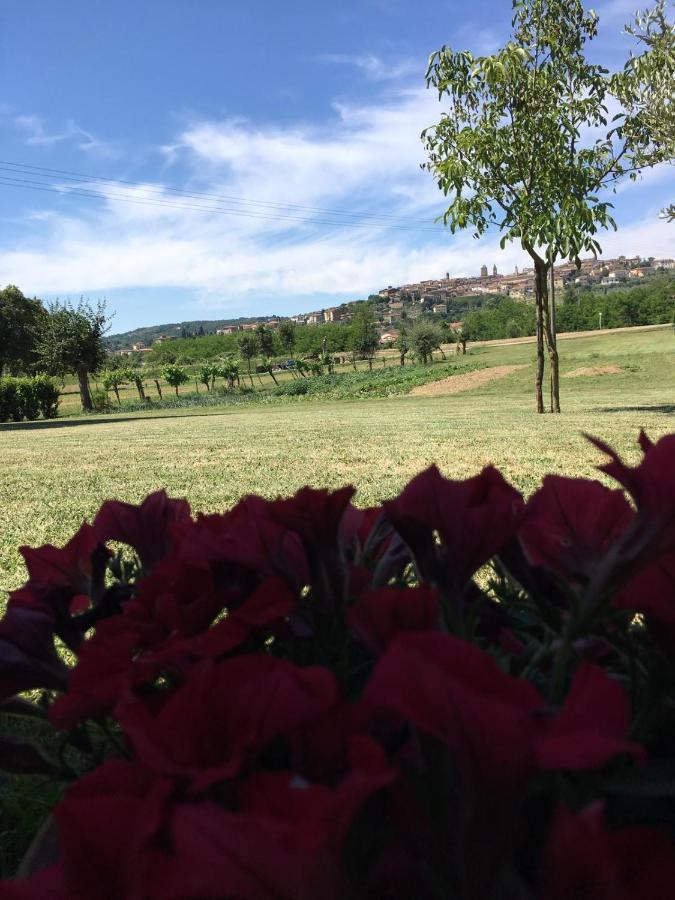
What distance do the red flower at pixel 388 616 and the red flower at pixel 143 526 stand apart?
326 mm

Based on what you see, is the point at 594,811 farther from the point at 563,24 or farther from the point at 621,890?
the point at 563,24

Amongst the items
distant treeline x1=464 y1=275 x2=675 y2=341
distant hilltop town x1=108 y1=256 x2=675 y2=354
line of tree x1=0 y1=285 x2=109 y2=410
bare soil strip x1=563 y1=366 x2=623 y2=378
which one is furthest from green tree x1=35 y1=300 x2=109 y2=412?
distant hilltop town x1=108 y1=256 x2=675 y2=354

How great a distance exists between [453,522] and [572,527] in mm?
108

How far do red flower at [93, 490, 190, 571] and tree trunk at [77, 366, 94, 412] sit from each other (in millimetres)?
33420

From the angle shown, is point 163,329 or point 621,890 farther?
point 163,329

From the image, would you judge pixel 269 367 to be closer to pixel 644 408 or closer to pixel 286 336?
pixel 286 336

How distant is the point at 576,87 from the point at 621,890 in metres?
13.2

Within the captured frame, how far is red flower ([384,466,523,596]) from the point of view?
44 cm

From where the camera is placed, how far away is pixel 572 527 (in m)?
0.49

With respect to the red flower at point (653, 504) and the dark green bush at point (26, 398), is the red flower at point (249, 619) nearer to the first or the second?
the red flower at point (653, 504)

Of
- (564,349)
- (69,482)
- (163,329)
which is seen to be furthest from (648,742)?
(163,329)

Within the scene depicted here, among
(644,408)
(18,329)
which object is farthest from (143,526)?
(18,329)

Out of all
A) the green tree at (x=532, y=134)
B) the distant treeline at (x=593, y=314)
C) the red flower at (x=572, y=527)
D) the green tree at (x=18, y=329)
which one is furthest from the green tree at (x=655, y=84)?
the distant treeline at (x=593, y=314)

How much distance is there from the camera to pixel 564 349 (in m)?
40.0
